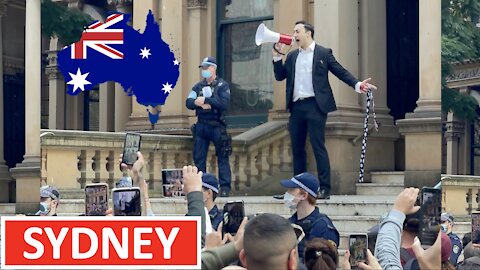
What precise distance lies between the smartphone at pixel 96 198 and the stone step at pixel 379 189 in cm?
748

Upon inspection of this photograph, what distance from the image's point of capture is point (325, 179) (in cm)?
1254

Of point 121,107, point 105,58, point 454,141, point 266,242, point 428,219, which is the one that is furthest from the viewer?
point 454,141

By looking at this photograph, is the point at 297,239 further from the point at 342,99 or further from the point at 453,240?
the point at 342,99

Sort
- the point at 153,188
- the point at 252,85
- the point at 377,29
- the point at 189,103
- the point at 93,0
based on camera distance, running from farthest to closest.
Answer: the point at 93,0 → the point at 252,85 → the point at 377,29 → the point at 153,188 → the point at 189,103

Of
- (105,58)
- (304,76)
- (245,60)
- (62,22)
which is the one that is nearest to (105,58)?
(105,58)

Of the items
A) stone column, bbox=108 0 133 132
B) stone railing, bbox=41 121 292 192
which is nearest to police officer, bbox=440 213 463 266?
stone railing, bbox=41 121 292 192

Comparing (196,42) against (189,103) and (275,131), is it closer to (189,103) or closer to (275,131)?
(275,131)

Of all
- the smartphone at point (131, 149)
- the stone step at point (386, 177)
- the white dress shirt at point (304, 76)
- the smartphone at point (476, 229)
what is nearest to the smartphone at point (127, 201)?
the smartphone at point (131, 149)

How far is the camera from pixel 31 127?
555 inches

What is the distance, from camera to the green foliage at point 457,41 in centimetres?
2047

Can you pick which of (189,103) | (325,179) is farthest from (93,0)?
(325,179)

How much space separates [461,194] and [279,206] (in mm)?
4171

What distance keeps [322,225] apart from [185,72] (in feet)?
35.5

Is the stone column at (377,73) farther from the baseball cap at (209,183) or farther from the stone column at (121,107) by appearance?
the baseball cap at (209,183)
